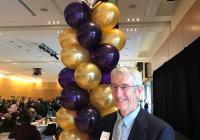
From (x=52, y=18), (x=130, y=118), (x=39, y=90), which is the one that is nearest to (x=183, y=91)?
(x=52, y=18)

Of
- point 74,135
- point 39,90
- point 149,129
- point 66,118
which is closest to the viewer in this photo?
point 149,129

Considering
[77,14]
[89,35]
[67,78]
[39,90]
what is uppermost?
[39,90]

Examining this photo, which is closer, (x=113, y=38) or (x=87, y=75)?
(x=87, y=75)

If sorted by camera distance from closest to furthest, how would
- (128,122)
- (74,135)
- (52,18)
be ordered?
(128,122), (74,135), (52,18)

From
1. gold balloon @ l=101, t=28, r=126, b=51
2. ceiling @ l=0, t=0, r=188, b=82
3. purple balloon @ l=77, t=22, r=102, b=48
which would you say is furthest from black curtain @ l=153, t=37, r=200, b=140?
purple balloon @ l=77, t=22, r=102, b=48

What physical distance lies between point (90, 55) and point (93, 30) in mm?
320

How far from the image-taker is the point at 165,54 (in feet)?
28.6

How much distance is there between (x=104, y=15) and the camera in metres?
3.38

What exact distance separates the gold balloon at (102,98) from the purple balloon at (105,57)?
231 millimetres

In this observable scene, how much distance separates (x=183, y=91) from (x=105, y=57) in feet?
9.69

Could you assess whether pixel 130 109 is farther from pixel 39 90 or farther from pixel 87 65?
pixel 39 90

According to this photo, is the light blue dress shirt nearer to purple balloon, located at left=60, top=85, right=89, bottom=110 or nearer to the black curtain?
purple balloon, located at left=60, top=85, right=89, bottom=110

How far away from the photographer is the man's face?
1.84 meters

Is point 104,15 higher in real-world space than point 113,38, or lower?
higher
